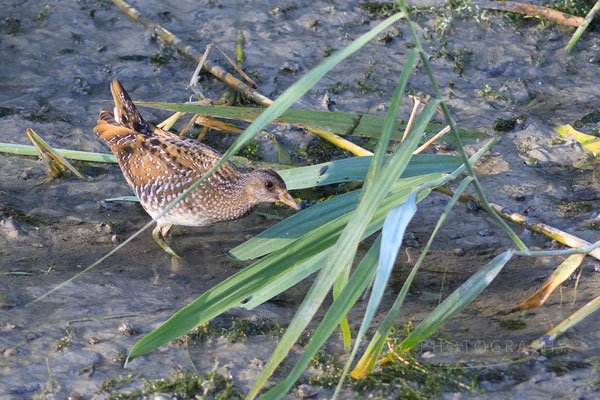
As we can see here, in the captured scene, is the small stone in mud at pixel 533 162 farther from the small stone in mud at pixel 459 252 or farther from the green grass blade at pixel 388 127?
the green grass blade at pixel 388 127

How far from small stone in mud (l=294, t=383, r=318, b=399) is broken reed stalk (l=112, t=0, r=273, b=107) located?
2.69m

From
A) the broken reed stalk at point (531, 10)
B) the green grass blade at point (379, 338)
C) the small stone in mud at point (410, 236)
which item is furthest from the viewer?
the broken reed stalk at point (531, 10)

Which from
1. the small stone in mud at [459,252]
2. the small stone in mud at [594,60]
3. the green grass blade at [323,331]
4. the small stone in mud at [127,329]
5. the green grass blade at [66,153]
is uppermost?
the small stone in mud at [594,60]

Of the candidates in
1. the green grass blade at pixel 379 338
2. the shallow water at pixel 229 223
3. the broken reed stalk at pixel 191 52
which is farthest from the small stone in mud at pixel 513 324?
the broken reed stalk at pixel 191 52

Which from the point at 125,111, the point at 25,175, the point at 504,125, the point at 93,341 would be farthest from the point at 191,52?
the point at 93,341

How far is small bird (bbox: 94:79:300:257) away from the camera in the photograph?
432 centimetres

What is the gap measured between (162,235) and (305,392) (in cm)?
203

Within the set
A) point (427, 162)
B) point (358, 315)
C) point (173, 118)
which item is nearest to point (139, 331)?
point (358, 315)

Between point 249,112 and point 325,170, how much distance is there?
1.94 ft

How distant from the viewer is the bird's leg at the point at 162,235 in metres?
4.43

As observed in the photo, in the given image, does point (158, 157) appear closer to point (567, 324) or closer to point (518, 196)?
point (518, 196)

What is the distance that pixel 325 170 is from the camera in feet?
13.9

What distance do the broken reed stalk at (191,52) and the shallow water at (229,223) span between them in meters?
0.11

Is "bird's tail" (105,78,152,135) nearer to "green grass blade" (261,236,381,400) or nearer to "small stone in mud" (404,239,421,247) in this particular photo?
"small stone in mud" (404,239,421,247)
